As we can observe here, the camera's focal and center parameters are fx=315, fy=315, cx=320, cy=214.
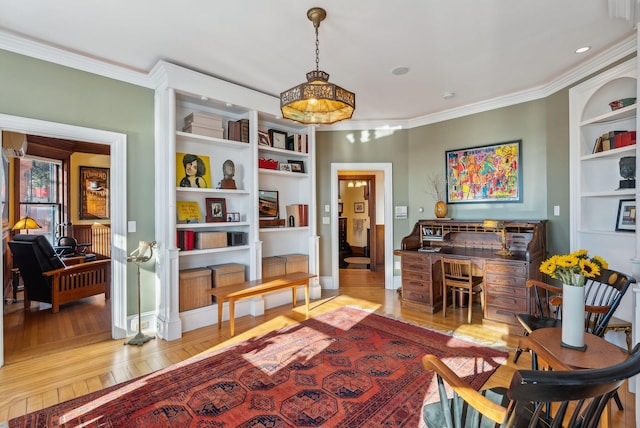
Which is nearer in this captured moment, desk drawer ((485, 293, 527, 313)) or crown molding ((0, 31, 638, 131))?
crown molding ((0, 31, 638, 131))

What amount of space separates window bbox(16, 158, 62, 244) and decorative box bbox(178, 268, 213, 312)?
12.7 feet

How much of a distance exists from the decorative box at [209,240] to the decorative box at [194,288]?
287 millimetres

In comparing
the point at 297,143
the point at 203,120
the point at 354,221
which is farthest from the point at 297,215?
the point at 354,221

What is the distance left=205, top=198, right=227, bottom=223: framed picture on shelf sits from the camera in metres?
3.79

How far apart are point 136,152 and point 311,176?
2.23 metres

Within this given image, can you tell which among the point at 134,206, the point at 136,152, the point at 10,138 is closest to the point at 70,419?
the point at 134,206

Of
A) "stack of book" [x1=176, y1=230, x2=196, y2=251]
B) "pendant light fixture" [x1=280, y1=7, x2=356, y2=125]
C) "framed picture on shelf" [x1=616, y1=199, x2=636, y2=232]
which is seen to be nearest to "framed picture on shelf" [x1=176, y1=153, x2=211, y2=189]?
"stack of book" [x1=176, y1=230, x2=196, y2=251]

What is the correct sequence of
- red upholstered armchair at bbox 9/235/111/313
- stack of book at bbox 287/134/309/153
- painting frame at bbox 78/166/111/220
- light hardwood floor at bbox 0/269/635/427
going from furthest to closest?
painting frame at bbox 78/166/111/220 → stack of book at bbox 287/134/309/153 → red upholstered armchair at bbox 9/235/111/313 → light hardwood floor at bbox 0/269/635/427

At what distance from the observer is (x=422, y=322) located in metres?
3.60

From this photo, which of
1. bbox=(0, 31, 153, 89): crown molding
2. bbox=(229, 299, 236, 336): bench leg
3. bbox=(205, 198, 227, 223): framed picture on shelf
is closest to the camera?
bbox=(0, 31, 153, 89): crown molding

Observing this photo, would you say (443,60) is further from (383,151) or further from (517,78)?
(383,151)

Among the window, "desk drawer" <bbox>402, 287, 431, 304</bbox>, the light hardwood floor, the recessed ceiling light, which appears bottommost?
the light hardwood floor

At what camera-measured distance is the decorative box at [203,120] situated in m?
3.57

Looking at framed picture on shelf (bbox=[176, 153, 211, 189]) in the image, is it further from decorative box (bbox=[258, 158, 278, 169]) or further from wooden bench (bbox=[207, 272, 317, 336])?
wooden bench (bbox=[207, 272, 317, 336])
